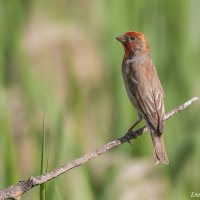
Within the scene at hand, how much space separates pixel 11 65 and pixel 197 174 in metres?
1.71

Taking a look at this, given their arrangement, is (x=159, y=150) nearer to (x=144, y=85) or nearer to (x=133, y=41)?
(x=144, y=85)

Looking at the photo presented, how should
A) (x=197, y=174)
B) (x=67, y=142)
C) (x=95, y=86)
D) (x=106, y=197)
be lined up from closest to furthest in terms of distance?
(x=106, y=197), (x=67, y=142), (x=197, y=174), (x=95, y=86)

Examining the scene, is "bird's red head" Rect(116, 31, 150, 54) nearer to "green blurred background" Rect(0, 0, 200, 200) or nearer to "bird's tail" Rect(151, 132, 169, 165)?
"green blurred background" Rect(0, 0, 200, 200)

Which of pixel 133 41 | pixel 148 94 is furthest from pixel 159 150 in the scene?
pixel 133 41

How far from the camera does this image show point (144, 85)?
5.77 meters

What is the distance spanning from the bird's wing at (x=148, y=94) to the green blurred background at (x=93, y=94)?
0.27 m

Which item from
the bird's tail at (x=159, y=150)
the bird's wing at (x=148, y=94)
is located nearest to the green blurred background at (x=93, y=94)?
the bird's tail at (x=159, y=150)

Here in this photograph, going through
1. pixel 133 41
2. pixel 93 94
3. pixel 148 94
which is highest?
pixel 133 41

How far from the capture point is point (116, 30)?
620 centimetres

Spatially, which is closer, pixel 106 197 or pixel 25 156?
pixel 106 197

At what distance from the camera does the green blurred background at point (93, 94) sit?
5285 mm

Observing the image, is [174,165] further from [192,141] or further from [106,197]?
[106,197]

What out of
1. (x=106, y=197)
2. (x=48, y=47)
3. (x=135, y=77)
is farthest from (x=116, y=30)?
(x=106, y=197)

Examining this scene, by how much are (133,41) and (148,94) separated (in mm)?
520
